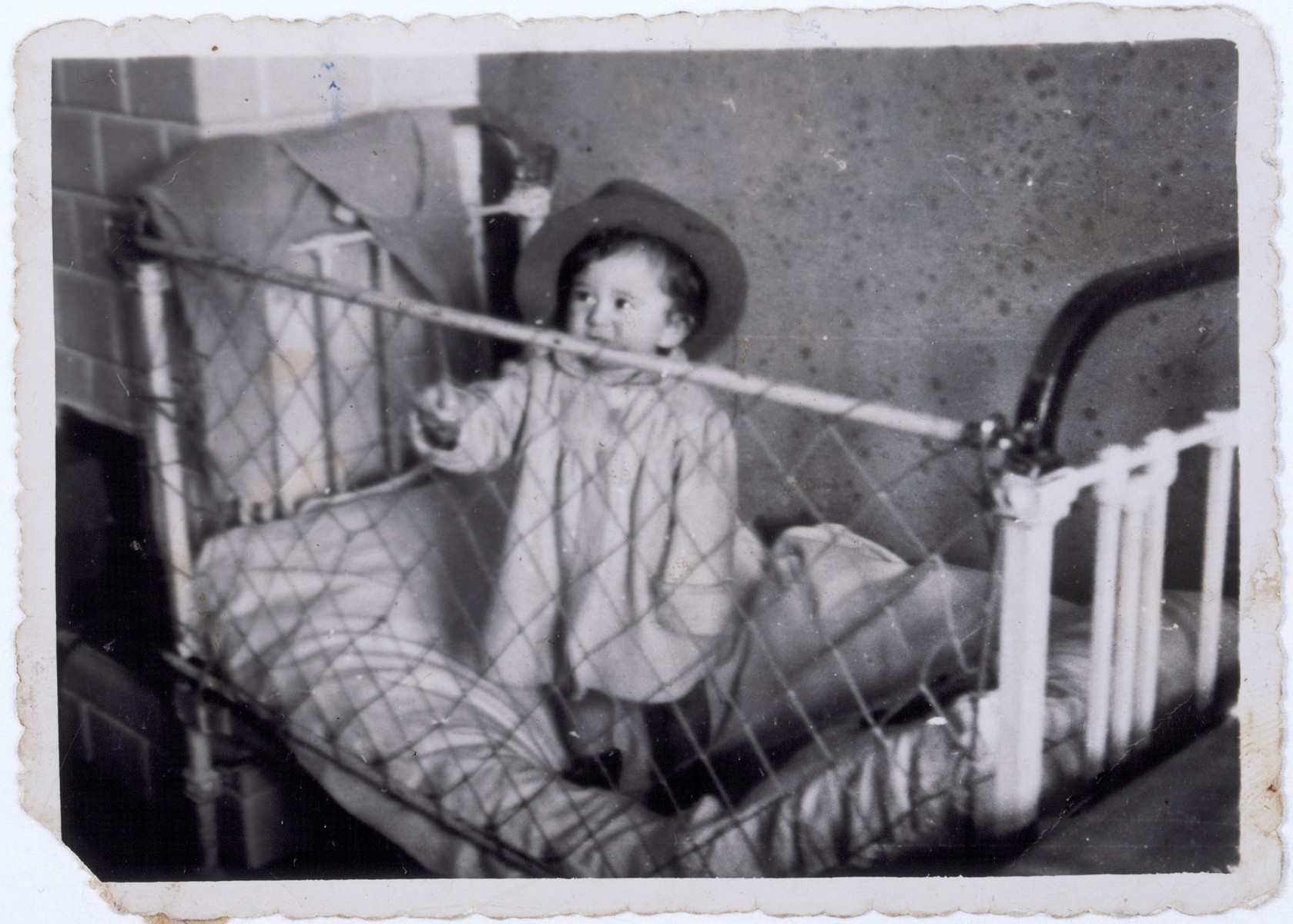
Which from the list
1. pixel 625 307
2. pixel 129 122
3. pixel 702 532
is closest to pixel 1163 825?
pixel 702 532

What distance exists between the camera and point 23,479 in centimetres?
95

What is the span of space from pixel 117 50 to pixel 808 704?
736 millimetres

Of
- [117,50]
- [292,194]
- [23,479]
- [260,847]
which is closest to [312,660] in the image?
[260,847]

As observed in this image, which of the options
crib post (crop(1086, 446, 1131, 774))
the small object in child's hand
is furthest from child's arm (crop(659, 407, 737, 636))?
crib post (crop(1086, 446, 1131, 774))

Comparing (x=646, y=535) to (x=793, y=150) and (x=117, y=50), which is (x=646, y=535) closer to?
(x=793, y=150)

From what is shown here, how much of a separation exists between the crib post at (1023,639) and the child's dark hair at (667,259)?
255mm

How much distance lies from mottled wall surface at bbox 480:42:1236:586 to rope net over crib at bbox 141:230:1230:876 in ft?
0.11

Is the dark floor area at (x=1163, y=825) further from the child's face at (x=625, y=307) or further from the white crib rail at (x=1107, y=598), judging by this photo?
the child's face at (x=625, y=307)

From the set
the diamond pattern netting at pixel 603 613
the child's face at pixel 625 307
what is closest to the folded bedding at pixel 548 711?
the diamond pattern netting at pixel 603 613

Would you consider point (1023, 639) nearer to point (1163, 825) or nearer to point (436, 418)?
point (1163, 825)

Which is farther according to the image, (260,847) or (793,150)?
(260,847)

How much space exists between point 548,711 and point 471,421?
239 mm

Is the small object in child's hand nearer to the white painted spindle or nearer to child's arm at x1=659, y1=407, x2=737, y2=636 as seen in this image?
child's arm at x1=659, y1=407, x2=737, y2=636

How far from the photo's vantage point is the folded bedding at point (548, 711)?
2.86ft
